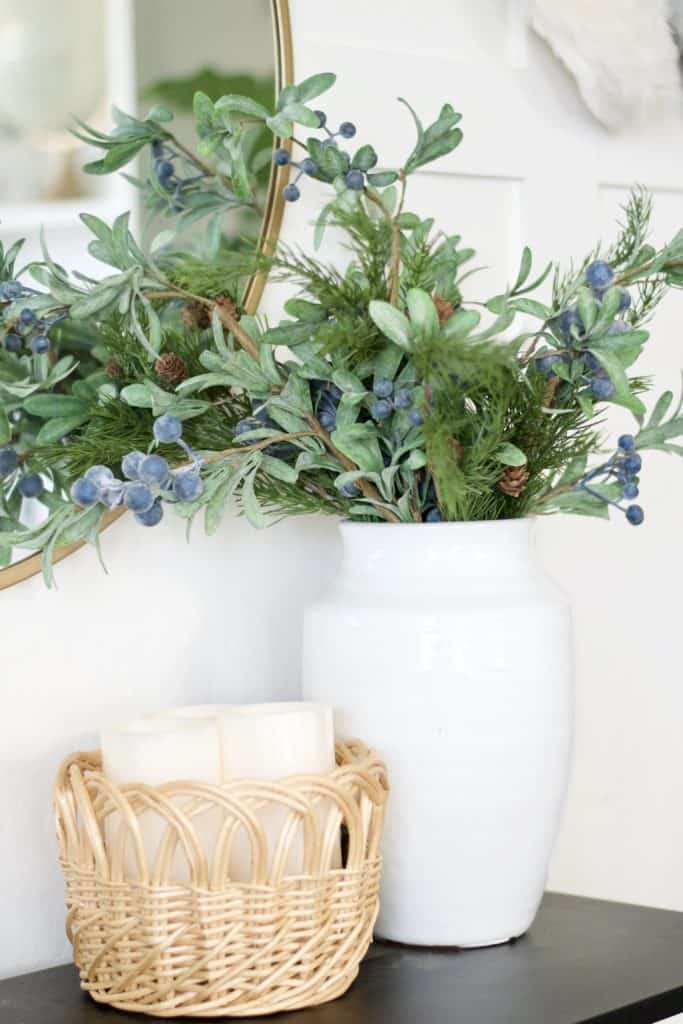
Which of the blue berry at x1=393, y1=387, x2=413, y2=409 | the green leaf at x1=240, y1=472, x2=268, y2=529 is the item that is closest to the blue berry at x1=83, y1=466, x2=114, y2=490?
the green leaf at x1=240, y1=472, x2=268, y2=529

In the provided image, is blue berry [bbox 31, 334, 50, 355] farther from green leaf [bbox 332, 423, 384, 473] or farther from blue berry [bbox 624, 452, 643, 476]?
blue berry [bbox 624, 452, 643, 476]

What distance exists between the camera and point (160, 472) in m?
0.96

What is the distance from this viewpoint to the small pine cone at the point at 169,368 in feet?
3.62

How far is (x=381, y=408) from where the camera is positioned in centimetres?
106

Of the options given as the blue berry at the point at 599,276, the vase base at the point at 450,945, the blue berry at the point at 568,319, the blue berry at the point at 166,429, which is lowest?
the vase base at the point at 450,945

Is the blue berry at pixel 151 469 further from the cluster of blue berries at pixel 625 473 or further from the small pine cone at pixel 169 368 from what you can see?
the cluster of blue berries at pixel 625 473

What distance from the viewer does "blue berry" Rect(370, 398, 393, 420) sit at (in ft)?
3.47

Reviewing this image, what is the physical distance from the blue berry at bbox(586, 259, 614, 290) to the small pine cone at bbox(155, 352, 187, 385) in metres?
0.31

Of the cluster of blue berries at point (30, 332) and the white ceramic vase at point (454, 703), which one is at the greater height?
the cluster of blue berries at point (30, 332)

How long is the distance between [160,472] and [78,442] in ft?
0.61

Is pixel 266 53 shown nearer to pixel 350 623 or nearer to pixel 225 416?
pixel 225 416

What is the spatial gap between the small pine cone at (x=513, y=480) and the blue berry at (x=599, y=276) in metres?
0.15

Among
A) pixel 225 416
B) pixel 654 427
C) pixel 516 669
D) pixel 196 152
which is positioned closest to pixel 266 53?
pixel 196 152

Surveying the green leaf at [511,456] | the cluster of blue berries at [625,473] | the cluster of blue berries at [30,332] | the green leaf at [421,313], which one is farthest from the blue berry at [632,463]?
the cluster of blue berries at [30,332]
